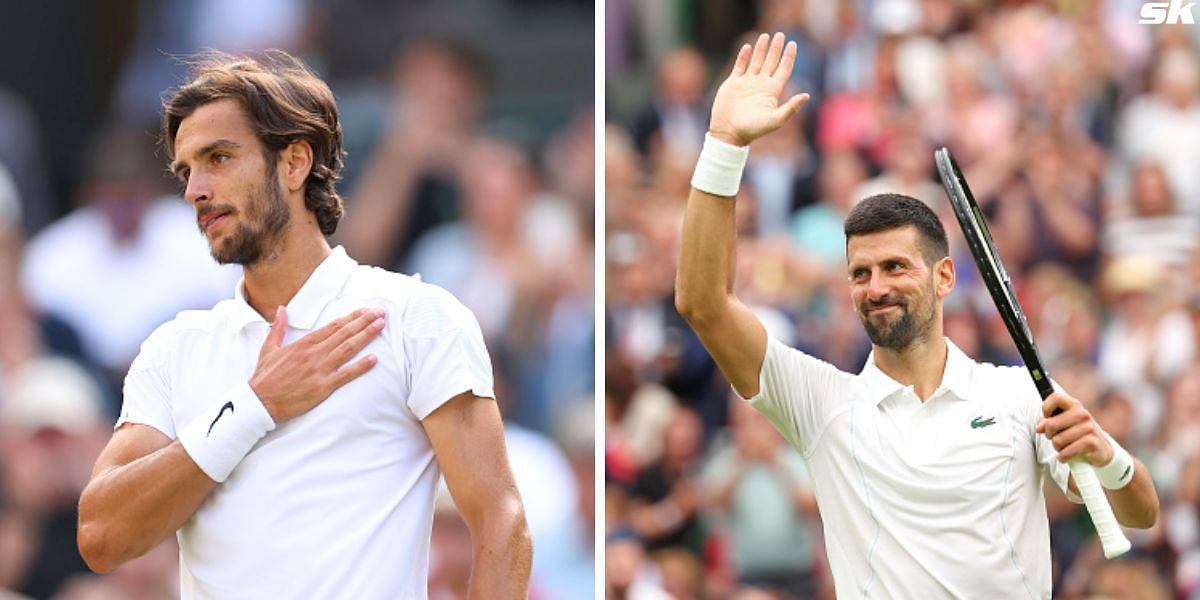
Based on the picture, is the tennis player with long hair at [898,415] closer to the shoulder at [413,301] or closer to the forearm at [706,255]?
the forearm at [706,255]

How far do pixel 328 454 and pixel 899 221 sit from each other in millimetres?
1600

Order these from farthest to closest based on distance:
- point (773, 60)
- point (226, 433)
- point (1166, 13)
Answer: point (1166, 13) → point (773, 60) → point (226, 433)

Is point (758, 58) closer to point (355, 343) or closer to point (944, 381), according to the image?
point (944, 381)

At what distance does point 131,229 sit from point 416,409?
192 inches

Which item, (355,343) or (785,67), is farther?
(785,67)

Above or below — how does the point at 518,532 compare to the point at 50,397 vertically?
above

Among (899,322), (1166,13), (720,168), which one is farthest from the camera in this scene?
(1166,13)

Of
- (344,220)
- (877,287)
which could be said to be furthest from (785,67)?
(344,220)

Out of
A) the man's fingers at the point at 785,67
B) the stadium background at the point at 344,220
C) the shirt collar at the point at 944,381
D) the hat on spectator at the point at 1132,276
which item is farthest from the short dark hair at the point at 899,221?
the hat on spectator at the point at 1132,276

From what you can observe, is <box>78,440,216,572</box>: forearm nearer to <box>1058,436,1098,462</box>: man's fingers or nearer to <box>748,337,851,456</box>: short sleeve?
<box>748,337,851,456</box>: short sleeve

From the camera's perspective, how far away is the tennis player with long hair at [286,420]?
3.96m

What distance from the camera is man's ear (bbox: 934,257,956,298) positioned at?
15.2 feet

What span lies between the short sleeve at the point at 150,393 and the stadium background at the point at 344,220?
3257 millimetres

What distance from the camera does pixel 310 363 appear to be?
13.2ft
